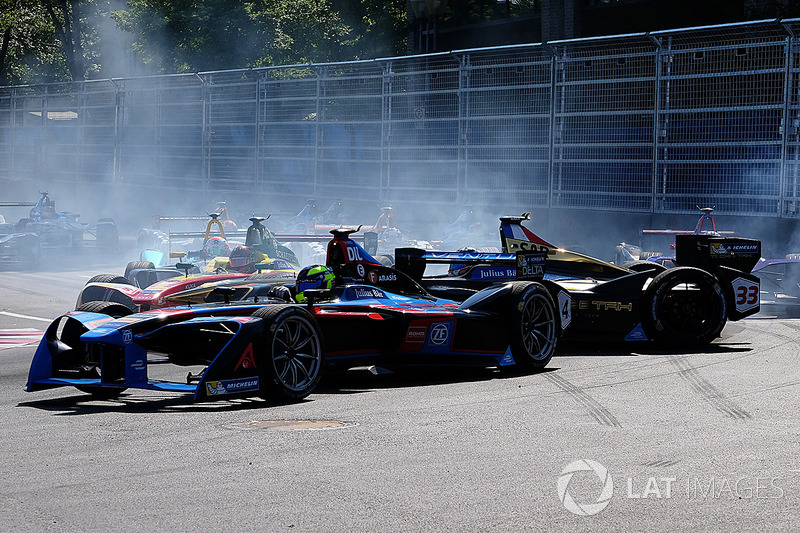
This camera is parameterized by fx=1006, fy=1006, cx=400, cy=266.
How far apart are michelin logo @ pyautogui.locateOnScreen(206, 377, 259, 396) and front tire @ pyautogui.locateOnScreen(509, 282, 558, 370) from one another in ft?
8.95

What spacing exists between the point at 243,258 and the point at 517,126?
9.65m

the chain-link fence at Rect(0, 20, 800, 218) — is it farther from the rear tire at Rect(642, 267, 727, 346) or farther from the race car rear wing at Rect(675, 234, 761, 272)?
the rear tire at Rect(642, 267, 727, 346)

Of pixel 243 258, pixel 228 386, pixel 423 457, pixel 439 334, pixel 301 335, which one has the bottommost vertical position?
pixel 423 457

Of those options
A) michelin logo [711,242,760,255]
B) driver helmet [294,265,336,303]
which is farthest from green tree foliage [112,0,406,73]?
driver helmet [294,265,336,303]

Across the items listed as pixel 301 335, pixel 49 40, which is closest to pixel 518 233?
pixel 301 335

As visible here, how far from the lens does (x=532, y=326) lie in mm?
8891

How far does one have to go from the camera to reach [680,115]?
755 inches

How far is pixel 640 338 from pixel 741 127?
965 cm

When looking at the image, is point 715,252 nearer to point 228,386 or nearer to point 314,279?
point 314,279

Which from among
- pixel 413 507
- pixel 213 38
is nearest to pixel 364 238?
pixel 413 507

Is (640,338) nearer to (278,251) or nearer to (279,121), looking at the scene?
(278,251)

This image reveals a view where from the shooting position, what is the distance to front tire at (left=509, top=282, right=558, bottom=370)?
8656 millimetres

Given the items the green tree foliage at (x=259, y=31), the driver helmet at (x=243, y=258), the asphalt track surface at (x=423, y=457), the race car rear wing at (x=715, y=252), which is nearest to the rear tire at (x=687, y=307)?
the race car rear wing at (x=715, y=252)

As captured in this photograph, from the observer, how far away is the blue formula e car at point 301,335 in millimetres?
6863
